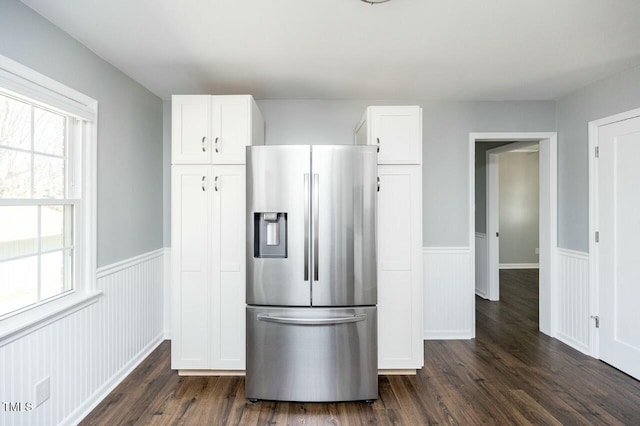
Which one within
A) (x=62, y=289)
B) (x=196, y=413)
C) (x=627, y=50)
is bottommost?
(x=196, y=413)

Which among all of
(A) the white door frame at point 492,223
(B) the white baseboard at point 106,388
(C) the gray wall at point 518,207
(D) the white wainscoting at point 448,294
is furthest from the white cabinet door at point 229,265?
(C) the gray wall at point 518,207

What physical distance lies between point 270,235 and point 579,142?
121 inches

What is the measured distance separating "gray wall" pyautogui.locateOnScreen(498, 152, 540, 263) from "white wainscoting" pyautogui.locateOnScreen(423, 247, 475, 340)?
13.8ft

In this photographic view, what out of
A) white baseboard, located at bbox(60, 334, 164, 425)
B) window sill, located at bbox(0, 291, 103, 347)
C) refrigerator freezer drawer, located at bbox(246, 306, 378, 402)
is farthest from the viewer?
refrigerator freezer drawer, located at bbox(246, 306, 378, 402)

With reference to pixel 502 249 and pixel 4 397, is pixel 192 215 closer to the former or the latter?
pixel 4 397

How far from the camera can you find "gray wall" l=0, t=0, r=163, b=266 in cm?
174

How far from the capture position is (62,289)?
2.08 m

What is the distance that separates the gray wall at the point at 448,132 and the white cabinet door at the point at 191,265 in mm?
1079

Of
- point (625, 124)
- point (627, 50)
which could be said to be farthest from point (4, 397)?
point (625, 124)

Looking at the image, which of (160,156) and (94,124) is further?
(160,156)

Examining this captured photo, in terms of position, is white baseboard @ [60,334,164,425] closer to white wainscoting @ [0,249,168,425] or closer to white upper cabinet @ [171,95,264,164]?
white wainscoting @ [0,249,168,425]

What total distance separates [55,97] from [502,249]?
24.8ft

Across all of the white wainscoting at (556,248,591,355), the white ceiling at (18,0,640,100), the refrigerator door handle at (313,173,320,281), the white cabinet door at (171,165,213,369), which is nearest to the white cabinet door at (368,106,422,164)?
the white ceiling at (18,0,640,100)

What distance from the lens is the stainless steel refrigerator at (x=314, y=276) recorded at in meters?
2.25
